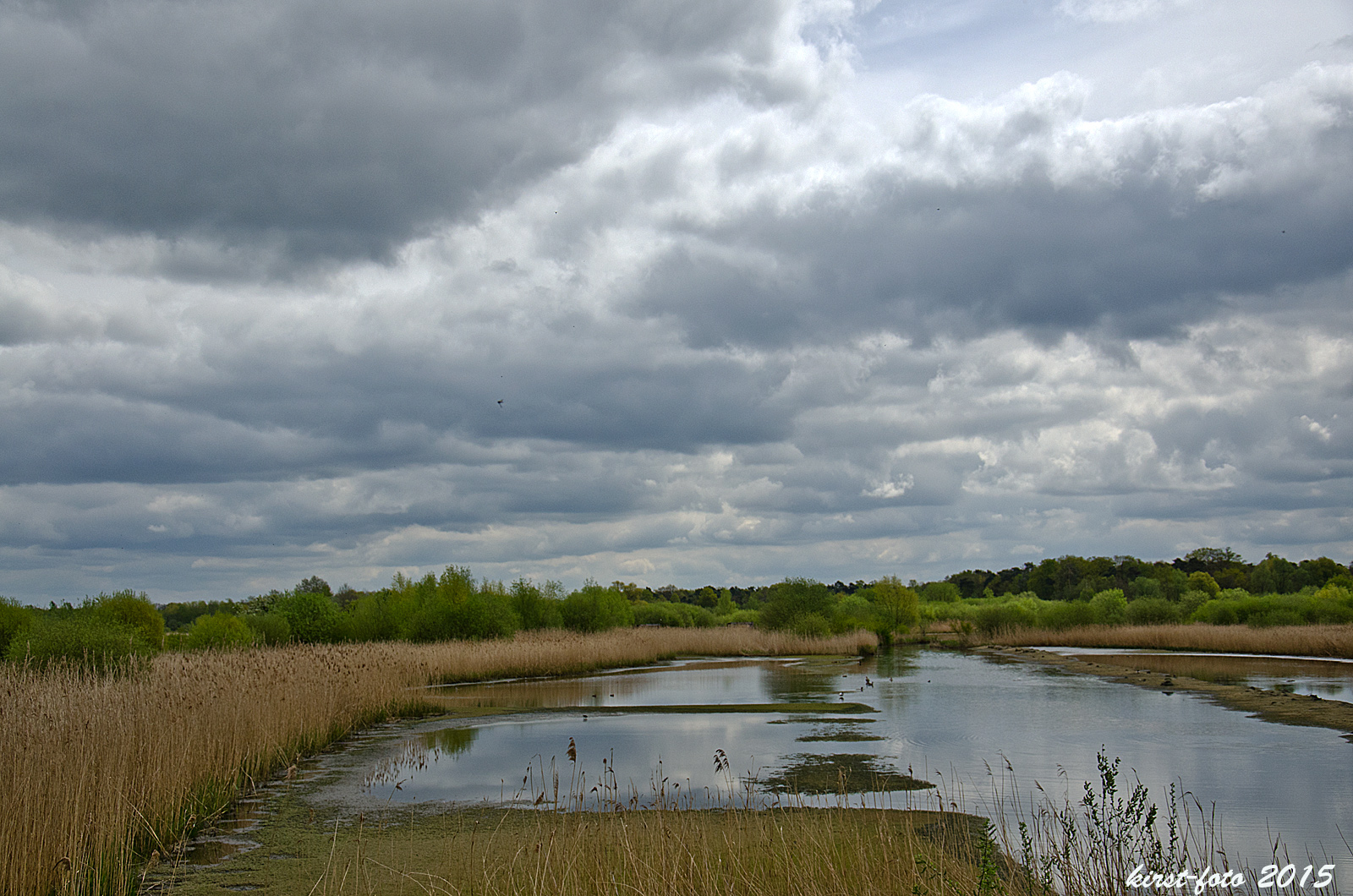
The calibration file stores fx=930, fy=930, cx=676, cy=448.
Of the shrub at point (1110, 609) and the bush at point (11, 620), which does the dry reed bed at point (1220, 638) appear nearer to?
the shrub at point (1110, 609)

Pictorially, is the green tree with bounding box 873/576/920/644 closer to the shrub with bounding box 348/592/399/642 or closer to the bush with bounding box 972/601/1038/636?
the bush with bounding box 972/601/1038/636

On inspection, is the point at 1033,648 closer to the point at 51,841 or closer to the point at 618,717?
the point at 618,717

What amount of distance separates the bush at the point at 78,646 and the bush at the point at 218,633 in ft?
→ 38.0

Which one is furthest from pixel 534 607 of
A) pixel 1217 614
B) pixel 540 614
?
pixel 1217 614

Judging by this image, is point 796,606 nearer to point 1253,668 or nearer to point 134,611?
point 1253,668

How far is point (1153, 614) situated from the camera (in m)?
63.8

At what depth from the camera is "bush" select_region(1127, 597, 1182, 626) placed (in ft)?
209

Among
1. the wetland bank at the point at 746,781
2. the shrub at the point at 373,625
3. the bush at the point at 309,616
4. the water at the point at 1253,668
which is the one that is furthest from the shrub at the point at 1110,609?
the bush at the point at 309,616

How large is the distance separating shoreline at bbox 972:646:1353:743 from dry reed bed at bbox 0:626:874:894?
67.4 feet

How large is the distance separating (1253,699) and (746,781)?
773 inches

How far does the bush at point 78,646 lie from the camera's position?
18.7 metres

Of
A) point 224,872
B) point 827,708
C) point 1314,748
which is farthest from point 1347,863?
point 827,708

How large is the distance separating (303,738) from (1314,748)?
19037mm

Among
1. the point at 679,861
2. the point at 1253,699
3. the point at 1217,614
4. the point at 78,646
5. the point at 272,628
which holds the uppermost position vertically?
the point at 78,646
